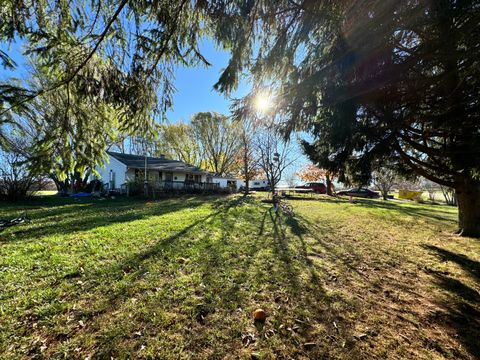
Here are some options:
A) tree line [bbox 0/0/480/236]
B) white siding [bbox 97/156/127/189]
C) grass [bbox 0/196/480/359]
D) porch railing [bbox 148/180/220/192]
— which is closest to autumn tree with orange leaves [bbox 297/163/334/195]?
porch railing [bbox 148/180/220/192]

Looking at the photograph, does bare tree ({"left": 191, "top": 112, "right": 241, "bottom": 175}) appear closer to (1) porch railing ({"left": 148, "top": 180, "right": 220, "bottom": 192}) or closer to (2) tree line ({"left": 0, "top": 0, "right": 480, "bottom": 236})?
(1) porch railing ({"left": 148, "top": 180, "right": 220, "bottom": 192})

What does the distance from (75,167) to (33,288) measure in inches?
83.5

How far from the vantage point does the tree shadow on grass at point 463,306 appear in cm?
225

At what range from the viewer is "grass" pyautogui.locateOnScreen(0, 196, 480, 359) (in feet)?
6.54

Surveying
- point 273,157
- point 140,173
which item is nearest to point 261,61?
point 273,157

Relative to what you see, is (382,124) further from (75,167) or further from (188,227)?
(75,167)

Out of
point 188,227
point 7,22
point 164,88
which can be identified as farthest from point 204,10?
point 188,227

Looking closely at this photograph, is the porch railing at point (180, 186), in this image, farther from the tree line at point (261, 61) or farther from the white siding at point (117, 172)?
the tree line at point (261, 61)

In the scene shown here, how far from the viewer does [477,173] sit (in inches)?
199

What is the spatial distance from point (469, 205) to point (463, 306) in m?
5.38

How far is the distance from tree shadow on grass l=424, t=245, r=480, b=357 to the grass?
0.05ft

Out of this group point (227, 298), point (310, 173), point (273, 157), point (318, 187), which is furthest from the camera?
point (318, 187)

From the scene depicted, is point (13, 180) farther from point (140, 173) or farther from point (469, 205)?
point (469, 205)

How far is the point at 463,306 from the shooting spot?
2.85 metres
